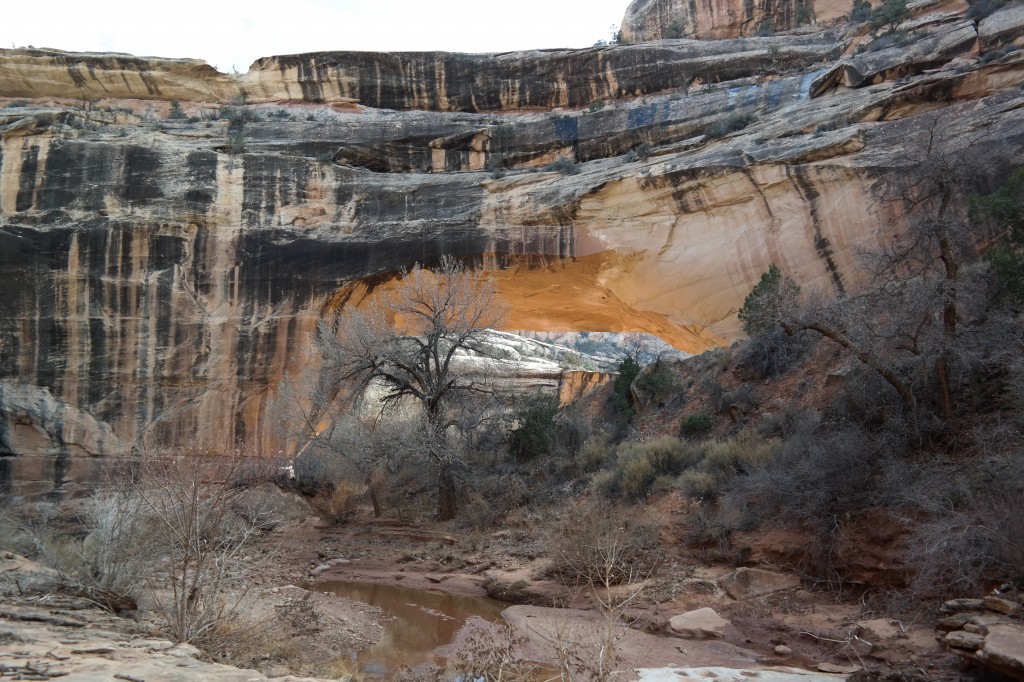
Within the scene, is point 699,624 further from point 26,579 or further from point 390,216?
point 390,216

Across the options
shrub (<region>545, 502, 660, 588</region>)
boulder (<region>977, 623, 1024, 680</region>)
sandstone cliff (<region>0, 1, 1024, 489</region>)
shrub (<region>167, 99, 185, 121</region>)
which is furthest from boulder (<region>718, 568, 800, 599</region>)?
shrub (<region>167, 99, 185, 121</region>)

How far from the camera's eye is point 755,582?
9398 mm

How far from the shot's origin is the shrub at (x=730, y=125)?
18.0 meters

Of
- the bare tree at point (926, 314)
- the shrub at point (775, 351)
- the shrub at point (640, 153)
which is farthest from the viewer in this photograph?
the shrub at point (640, 153)

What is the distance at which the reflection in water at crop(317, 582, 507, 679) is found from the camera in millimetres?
8172

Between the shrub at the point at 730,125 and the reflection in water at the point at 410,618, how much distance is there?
41.3ft

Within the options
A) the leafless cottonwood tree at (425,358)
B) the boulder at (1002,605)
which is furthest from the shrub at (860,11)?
the boulder at (1002,605)

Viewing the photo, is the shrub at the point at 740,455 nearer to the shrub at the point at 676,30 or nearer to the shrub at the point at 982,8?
the shrub at the point at 982,8

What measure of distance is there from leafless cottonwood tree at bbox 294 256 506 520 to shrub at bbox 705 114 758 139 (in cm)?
668

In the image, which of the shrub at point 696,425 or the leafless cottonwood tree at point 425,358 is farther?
the leafless cottonwood tree at point 425,358

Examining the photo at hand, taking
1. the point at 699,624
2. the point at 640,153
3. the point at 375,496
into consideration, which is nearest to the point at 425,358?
the point at 375,496

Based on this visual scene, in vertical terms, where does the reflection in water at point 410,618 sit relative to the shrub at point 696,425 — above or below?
below

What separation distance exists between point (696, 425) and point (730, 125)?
780 centimetres

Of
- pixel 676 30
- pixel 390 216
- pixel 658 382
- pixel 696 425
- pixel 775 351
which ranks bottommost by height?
pixel 696 425
